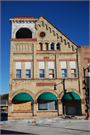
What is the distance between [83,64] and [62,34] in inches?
240

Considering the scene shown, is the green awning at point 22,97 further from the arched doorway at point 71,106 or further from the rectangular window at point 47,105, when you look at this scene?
the arched doorway at point 71,106

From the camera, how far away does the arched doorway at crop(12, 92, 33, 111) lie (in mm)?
19625

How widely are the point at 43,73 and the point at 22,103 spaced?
18.0 feet

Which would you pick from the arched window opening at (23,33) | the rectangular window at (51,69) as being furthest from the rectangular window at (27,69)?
the arched window opening at (23,33)

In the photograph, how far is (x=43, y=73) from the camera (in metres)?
21.5

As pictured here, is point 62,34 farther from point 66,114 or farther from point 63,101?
point 66,114

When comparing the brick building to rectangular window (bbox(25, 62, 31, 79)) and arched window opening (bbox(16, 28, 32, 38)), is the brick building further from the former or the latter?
arched window opening (bbox(16, 28, 32, 38))

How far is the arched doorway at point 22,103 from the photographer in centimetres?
1962

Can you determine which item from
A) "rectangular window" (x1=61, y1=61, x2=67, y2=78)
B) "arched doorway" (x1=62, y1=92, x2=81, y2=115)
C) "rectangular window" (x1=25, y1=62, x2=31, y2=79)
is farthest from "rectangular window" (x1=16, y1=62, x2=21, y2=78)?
"arched doorway" (x1=62, y1=92, x2=81, y2=115)

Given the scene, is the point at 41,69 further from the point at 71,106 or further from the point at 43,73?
the point at 71,106

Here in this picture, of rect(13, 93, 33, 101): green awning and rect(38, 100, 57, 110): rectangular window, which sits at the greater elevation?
rect(13, 93, 33, 101): green awning

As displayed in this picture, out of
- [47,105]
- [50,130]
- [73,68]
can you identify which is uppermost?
[73,68]

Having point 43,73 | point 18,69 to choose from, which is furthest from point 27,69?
point 43,73

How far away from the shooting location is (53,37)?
22969 mm
